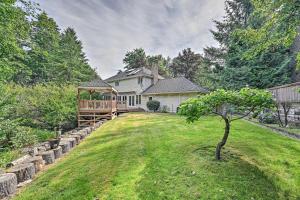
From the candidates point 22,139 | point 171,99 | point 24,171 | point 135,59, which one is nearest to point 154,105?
point 171,99

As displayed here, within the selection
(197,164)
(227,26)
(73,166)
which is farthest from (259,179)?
(227,26)

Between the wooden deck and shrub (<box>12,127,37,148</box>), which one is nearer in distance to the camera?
shrub (<box>12,127,37,148</box>)

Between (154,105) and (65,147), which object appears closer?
(65,147)

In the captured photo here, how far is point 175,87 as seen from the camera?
→ 24234 millimetres

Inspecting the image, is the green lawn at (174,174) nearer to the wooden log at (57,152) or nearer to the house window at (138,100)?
the wooden log at (57,152)

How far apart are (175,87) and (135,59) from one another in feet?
78.7

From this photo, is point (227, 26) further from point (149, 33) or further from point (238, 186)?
point (238, 186)

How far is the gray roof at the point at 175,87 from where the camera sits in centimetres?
2217

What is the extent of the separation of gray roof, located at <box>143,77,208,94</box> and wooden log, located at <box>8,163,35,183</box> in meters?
18.3

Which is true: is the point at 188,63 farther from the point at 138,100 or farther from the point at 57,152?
the point at 57,152

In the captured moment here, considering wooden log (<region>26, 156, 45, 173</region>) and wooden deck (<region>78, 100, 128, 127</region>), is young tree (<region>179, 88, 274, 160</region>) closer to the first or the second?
wooden log (<region>26, 156, 45, 173</region>)

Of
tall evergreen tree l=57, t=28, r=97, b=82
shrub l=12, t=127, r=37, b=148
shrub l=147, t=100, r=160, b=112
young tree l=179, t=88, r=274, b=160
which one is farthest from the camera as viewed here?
tall evergreen tree l=57, t=28, r=97, b=82

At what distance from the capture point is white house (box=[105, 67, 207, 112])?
75.7ft

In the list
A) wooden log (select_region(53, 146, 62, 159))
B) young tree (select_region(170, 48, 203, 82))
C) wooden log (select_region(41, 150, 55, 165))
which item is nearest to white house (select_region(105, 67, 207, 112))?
young tree (select_region(170, 48, 203, 82))
